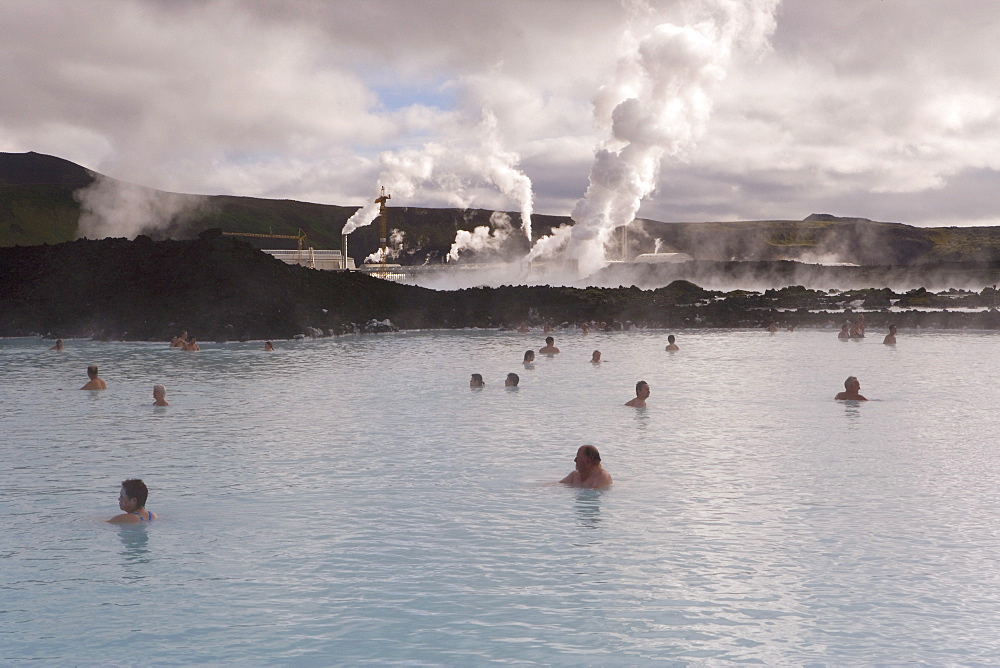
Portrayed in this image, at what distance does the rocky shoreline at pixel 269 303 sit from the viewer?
4472cm

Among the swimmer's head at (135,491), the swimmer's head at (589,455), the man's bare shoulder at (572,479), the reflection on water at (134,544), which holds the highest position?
the swimmer's head at (589,455)

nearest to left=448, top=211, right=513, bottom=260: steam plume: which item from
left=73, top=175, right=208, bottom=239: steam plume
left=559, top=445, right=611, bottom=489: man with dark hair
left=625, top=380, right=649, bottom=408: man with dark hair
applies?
left=73, top=175, right=208, bottom=239: steam plume

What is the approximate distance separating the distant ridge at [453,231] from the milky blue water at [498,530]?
15043cm

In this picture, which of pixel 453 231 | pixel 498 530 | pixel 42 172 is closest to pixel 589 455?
pixel 498 530

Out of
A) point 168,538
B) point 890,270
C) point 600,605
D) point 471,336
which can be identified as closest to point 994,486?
point 600,605

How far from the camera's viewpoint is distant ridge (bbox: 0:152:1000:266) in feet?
533

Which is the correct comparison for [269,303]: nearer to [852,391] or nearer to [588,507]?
[852,391]

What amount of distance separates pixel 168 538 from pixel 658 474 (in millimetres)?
7165

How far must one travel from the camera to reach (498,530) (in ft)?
35.8

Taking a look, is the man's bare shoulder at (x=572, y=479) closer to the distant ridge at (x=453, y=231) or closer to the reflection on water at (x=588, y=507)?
the reflection on water at (x=588, y=507)

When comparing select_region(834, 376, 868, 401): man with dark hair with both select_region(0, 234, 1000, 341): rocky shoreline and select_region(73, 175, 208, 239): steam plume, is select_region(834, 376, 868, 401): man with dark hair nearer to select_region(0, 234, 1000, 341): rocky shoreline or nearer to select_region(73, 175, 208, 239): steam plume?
select_region(0, 234, 1000, 341): rocky shoreline

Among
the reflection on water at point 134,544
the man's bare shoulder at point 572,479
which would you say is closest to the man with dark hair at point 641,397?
the man's bare shoulder at point 572,479

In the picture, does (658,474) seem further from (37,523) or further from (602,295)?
(602,295)

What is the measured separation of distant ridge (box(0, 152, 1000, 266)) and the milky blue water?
15043 centimetres
